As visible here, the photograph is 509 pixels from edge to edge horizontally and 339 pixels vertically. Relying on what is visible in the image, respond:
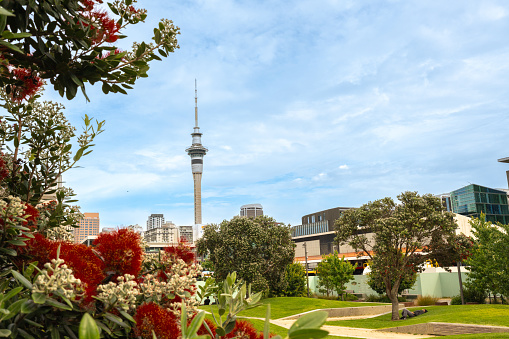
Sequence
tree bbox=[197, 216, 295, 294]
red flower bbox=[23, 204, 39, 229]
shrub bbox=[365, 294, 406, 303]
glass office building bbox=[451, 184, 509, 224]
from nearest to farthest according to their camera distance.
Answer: red flower bbox=[23, 204, 39, 229] < tree bbox=[197, 216, 295, 294] < shrub bbox=[365, 294, 406, 303] < glass office building bbox=[451, 184, 509, 224]

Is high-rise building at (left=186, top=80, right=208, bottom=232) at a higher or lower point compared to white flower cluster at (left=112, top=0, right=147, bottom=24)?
higher

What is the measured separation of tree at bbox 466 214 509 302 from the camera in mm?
20641

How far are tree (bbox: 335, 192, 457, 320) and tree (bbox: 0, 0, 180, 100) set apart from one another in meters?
19.4

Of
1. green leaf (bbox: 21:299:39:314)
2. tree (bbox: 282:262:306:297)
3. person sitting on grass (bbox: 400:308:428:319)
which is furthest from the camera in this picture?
tree (bbox: 282:262:306:297)

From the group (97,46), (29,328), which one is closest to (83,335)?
(29,328)

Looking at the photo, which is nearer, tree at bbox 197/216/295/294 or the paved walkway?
the paved walkway

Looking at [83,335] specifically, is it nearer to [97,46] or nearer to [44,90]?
[97,46]

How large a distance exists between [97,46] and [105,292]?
184cm

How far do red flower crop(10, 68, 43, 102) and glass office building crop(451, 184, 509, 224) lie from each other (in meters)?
70.9

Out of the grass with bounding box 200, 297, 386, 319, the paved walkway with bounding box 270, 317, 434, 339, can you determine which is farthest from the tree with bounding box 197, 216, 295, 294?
the paved walkway with bounding box 270, 317, 434, 339

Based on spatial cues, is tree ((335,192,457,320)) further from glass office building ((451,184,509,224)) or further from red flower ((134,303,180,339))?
glass office building ((451,184,509,224))

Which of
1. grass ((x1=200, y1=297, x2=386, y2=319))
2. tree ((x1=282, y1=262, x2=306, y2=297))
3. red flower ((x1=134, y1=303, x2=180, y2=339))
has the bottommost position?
grass ((x1=200, y1=297, x2=386, y2=319))

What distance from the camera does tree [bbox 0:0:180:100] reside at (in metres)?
2.61

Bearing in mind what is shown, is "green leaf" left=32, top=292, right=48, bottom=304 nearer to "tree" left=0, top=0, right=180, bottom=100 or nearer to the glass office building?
"tree" left=0, top=0, right=180, bottom=100
